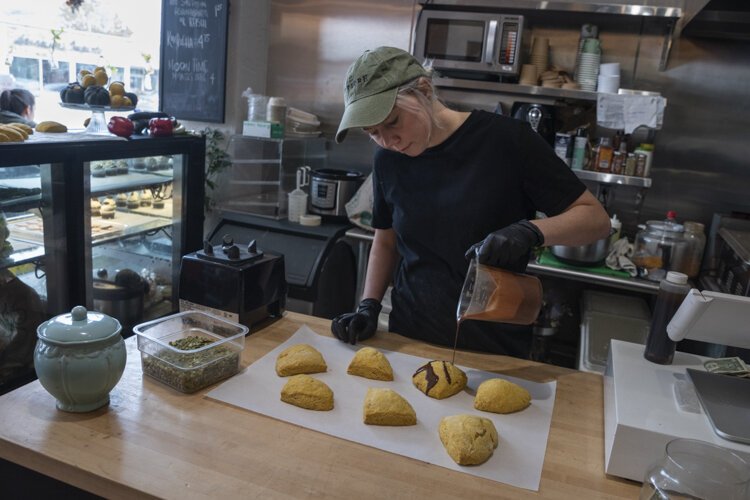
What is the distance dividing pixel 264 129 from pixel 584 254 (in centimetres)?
177

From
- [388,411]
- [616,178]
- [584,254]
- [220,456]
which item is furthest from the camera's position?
[616,178]

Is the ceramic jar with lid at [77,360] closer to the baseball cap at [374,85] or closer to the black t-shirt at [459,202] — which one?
the baseball cap at [374,85]

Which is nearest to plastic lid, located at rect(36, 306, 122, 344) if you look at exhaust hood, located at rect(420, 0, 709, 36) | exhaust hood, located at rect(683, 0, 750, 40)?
exhaust hood, located at rect(683, 0, 750, 40)

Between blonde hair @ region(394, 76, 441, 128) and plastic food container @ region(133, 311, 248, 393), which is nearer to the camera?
plastic food container @ region(133, 311, 248, 393)

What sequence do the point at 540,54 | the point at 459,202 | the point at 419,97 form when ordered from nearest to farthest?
1. the point at 419,97
2. the point at 459,202
3. the point at 540,54

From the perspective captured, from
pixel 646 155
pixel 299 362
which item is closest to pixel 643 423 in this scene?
pixel 299 362

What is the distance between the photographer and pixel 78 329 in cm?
115

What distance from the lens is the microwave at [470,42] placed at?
2891mm

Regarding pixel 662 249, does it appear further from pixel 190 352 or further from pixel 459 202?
pixel 190 352

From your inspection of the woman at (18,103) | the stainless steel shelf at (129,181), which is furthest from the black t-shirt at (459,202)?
the woman at (18,103)

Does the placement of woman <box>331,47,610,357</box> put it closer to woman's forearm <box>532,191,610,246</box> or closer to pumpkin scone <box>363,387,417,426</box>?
woman's forearm <box>532,191,610,246</box>

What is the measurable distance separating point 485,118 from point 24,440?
A: 1.37 m

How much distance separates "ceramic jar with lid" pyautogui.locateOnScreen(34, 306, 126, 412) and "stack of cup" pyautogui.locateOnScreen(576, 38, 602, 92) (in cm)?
264

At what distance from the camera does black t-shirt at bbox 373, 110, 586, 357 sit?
164 cm
